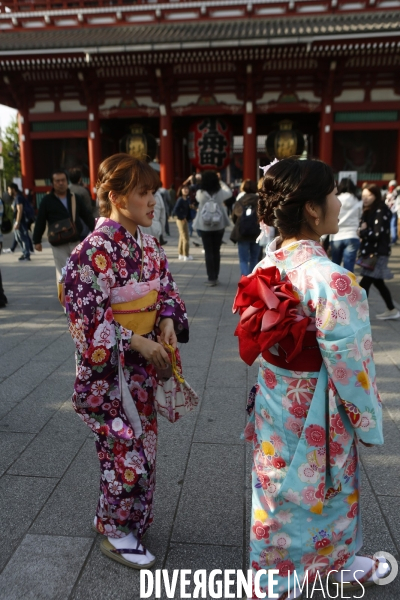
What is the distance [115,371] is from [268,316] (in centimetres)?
65

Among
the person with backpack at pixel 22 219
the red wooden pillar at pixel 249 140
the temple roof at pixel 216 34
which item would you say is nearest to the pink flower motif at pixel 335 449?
the person with backpack at pixel 22 219

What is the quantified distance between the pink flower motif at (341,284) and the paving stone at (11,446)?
2.01 metres

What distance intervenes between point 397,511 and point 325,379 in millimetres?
1082

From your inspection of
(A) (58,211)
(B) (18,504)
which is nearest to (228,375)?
(B) (18,504)

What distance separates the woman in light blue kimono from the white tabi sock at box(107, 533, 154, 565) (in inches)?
17.3

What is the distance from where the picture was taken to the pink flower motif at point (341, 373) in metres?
1.50

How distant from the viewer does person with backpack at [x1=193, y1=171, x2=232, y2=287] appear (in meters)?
7.13

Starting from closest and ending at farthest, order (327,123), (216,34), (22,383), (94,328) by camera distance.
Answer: (94,328) → (22,383) → (216,34) → (327,123)

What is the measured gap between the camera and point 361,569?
5.99ft

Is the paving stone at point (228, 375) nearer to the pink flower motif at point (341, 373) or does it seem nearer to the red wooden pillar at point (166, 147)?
the pink flower motif at point (341, 373)

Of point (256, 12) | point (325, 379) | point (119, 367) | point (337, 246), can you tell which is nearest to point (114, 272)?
point (119, 367)

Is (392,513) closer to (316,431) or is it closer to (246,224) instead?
(316,431)

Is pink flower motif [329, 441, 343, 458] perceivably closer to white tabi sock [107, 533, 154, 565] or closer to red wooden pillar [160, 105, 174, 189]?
white tabi sock [107, 533, 154, 565]

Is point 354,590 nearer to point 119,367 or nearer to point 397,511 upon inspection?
point 397,511
